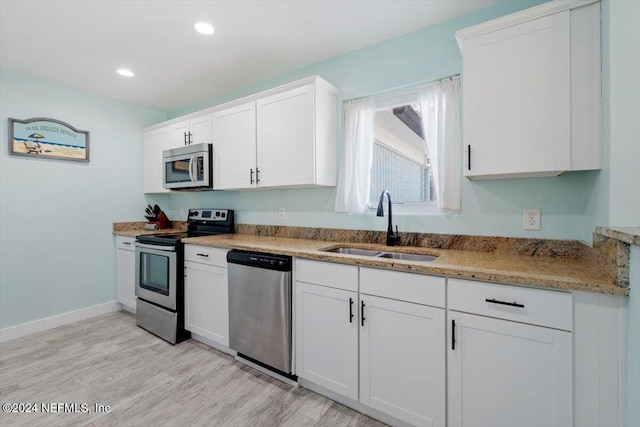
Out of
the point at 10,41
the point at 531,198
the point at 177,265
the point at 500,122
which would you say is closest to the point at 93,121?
the point at 10,41

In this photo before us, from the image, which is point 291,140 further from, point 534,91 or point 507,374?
point 507,374

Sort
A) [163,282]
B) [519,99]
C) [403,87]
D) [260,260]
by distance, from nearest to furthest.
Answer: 1. [519,99]
2. [260,260]
3. [403,87]
4. [163,282]

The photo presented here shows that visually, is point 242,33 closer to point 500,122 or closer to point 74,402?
point 500,122

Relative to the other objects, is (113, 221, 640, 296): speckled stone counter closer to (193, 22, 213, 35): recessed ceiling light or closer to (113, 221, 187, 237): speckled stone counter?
(113, 221, 187, 237): speckled stone counter

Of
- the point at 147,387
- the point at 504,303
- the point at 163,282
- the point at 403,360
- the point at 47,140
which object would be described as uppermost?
the point at 47,140

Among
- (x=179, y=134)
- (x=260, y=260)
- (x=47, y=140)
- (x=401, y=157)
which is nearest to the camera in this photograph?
(x=260, y=260)

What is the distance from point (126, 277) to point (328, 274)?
2782 millimetres

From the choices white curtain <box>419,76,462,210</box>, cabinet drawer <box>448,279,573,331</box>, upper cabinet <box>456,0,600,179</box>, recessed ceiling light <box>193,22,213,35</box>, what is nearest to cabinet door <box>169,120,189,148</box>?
recessed ceiling light <box>193,22,213,35</box>

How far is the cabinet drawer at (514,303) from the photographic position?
1176 mm

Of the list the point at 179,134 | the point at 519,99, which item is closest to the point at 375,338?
the point at 519,99

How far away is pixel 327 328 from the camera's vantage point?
1810 mm

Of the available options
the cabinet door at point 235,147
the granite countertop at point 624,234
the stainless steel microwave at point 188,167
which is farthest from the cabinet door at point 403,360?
the stainless steel microwave at point 188,167

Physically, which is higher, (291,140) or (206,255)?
(291,140)

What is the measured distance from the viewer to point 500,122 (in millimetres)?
1559
